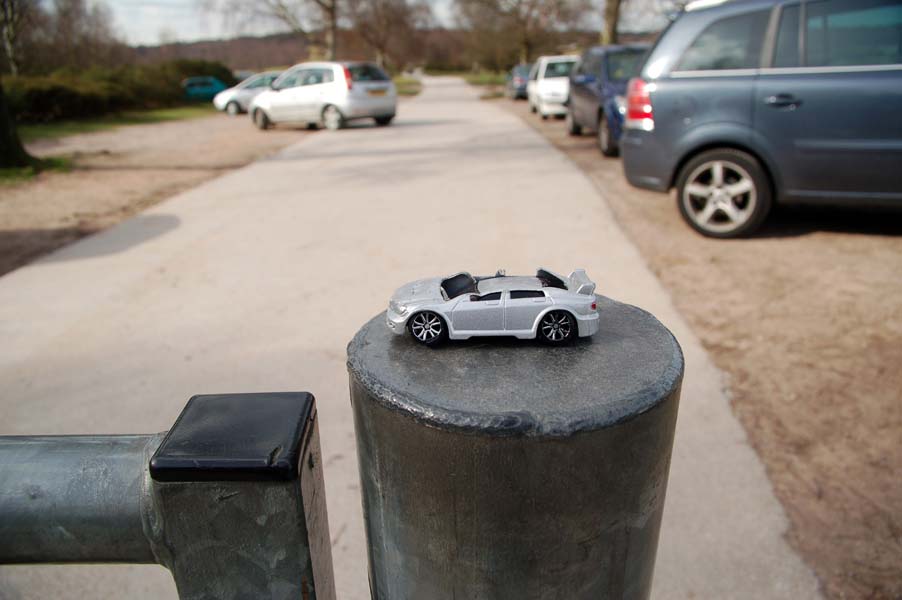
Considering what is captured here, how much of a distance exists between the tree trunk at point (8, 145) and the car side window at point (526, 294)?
40.3ft

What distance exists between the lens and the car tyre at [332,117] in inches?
670

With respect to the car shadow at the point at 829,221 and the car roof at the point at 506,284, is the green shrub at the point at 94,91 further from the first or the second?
the car roof at the point at 506,284

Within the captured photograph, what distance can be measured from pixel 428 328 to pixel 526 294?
22 centimetres

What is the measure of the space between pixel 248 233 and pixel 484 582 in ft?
20.7

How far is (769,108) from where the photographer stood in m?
5.63

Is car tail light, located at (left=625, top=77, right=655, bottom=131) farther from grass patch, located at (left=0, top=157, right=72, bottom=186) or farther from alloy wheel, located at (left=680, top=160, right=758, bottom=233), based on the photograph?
grass patch, located at (left=0, top=157, right=72, bottom=186)

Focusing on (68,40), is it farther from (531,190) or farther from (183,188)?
(531,190)

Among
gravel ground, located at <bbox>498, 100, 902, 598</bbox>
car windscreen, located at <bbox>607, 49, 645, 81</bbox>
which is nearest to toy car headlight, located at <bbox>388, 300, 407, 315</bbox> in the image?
gravel ground, located at <bbox>498, 100, 902, 598</bbox>

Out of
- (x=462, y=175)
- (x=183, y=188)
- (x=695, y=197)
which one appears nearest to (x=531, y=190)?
(x=462, y=175)

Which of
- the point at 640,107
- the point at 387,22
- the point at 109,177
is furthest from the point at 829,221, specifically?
the point at 387,22

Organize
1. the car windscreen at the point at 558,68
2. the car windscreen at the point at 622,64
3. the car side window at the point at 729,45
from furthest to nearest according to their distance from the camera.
Answer: the car windscreen at the point at 558,68 → the car windscreen at the point at 622,64 → the car side window at the point at 729,45

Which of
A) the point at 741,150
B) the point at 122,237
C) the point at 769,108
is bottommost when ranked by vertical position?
the point at 122,237

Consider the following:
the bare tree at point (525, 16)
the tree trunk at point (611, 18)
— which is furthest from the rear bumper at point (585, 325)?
the bare tree at point (525, 16)

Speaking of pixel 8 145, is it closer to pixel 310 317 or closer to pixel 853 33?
pixel 310 317
